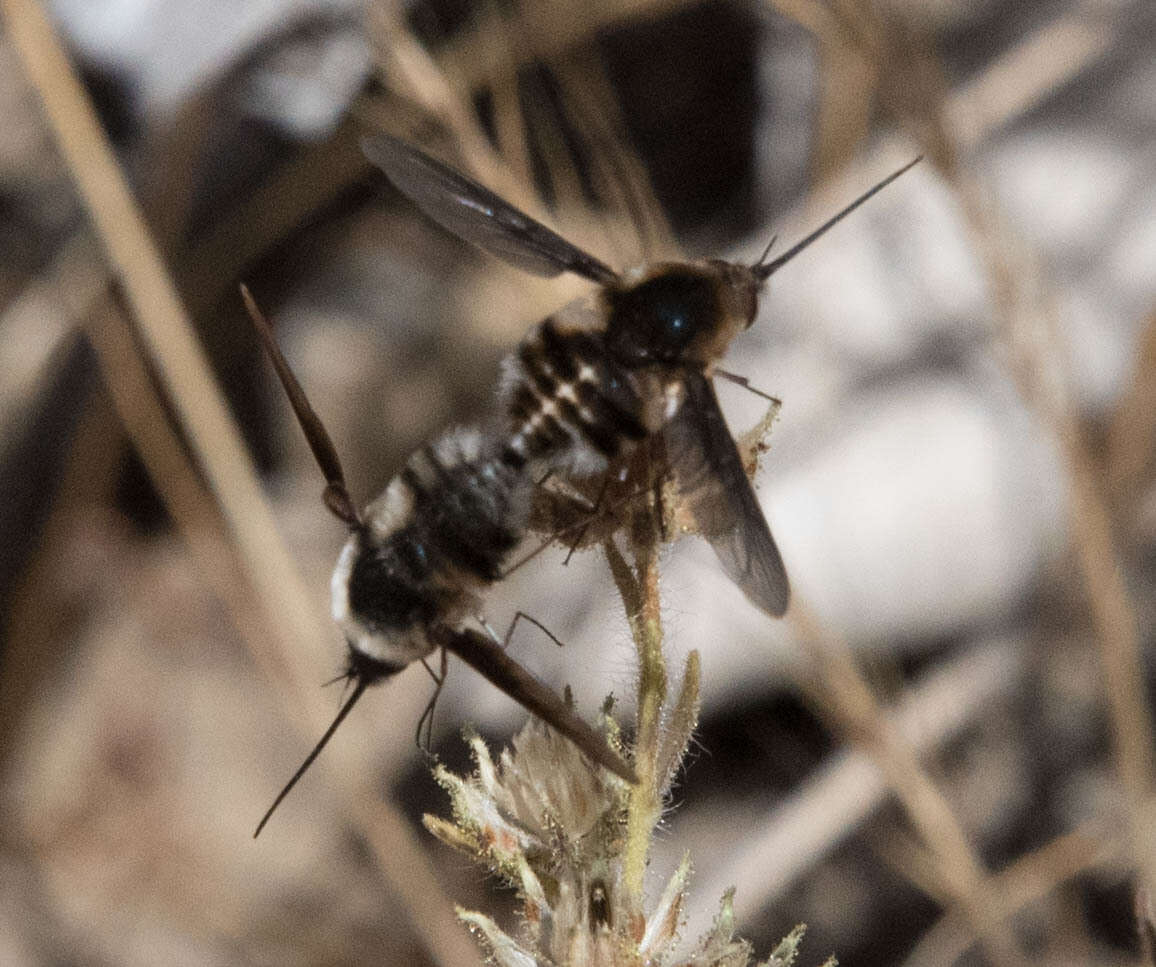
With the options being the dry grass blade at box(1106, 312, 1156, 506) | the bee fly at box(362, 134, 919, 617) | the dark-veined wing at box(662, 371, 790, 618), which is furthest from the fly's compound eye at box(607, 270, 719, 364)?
the dry grass blade at box(1106, 312, 1156, 506)

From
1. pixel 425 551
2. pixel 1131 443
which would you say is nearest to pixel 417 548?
pixel 425 551

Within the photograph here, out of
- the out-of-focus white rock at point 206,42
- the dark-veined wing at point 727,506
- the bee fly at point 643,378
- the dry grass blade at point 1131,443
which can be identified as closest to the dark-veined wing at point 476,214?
the bee fly at point 643,378

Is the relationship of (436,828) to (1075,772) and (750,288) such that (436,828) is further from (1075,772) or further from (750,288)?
(1075,772)

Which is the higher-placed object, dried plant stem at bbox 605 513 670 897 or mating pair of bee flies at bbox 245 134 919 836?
mating pair of bee flies at bbox 245 134 919 836

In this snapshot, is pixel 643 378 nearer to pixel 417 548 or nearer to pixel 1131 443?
pixel 417 548

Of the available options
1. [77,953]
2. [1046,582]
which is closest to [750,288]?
[1046,582]

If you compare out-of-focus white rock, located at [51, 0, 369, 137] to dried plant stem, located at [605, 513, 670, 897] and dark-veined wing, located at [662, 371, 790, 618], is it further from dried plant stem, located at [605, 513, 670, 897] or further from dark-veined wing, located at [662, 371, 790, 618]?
dried plant stem, located at [605, 513, 670, 897]

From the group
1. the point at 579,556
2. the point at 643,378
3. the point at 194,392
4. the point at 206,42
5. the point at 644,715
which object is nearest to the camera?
the point at 644,715
